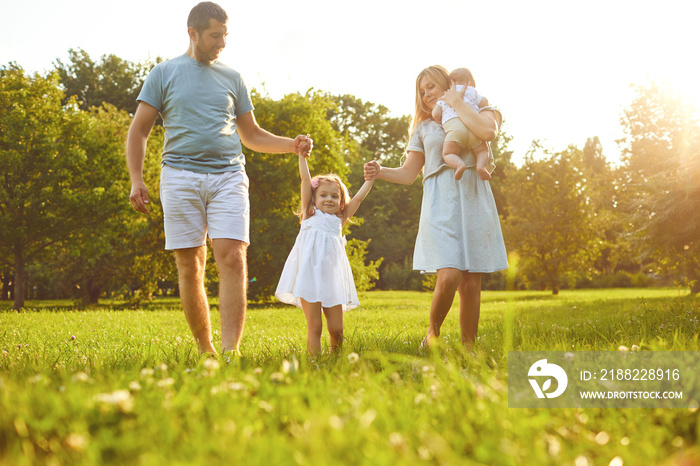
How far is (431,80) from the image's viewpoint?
189 inches

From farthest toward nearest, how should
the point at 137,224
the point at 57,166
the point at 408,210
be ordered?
the point at 408,210 → the point at 137,224 → the point at 57,166

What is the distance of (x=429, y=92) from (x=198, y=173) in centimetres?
214

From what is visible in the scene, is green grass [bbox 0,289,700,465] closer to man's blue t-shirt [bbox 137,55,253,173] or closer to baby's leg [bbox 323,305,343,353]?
baby's leg [bbox 323,305,343,353]

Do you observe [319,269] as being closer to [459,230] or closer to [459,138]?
[459,230]

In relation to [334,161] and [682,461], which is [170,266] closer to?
[334,161]

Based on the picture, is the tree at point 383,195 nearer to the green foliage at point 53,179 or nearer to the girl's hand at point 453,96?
the green foliage at point 53,179

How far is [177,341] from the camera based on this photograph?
5.53 meters

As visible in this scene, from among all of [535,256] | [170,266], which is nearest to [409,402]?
[170,266]

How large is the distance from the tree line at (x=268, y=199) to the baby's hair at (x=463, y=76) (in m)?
3.84

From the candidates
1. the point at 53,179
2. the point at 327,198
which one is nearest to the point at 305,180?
the point at 327,198

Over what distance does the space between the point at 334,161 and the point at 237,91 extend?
52.9 ft

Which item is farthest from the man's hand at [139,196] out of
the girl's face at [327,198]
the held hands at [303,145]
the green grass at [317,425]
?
the green grass at [317,425]

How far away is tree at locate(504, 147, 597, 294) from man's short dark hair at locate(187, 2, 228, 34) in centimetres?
2503

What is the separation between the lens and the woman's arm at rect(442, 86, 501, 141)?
14.6 ft
